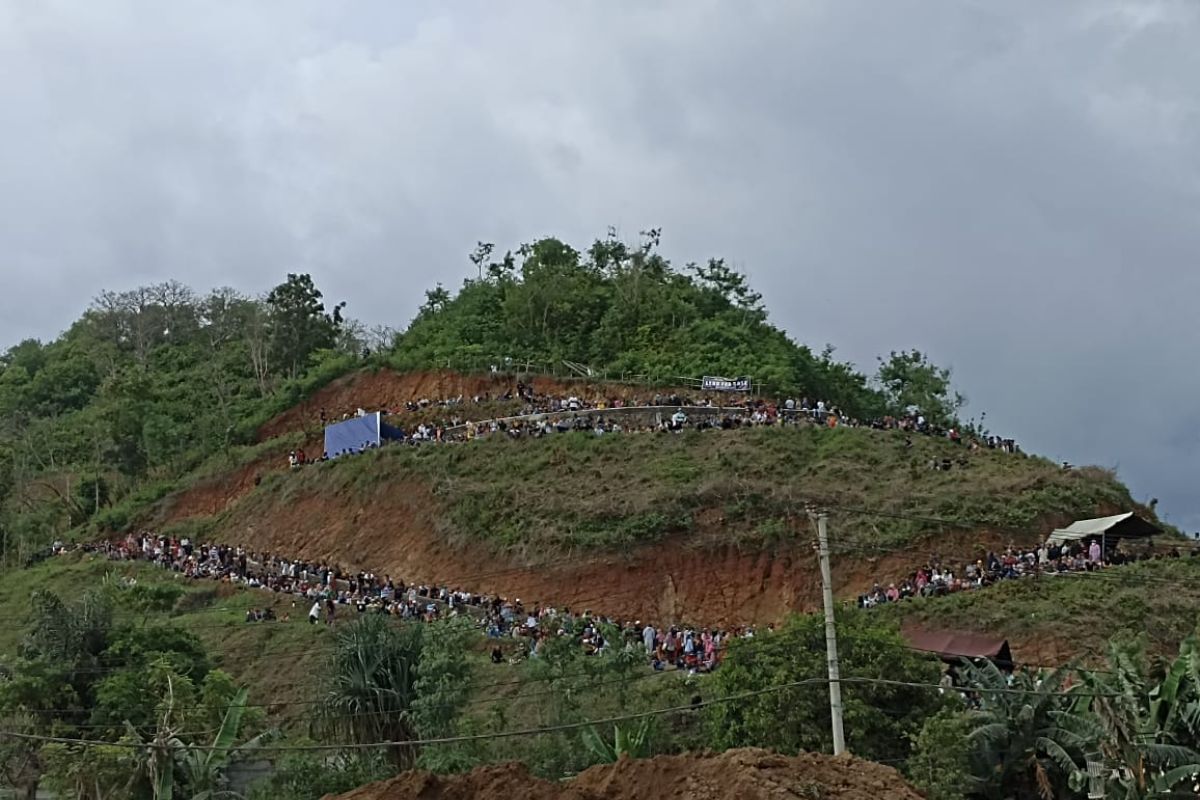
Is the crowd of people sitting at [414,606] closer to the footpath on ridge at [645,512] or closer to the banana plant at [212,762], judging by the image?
the footpath on ridge at [645,512]

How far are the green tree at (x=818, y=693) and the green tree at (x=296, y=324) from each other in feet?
186

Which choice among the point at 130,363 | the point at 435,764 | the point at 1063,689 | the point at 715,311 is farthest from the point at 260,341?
the point at 1063,689

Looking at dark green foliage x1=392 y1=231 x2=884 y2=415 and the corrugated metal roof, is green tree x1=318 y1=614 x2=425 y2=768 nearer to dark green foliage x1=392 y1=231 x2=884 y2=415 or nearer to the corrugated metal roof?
the corrugated metal roof

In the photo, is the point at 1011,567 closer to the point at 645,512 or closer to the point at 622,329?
the point at 645,512

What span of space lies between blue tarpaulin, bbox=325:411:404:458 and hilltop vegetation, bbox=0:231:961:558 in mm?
7089

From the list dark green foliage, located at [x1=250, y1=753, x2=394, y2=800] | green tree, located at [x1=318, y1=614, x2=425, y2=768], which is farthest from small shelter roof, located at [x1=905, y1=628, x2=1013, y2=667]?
dark green foliage, located at [x1=250, y1=753, x2=394, y2=800]

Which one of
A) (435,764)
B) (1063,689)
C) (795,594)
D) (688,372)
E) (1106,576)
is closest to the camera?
(1063,689)

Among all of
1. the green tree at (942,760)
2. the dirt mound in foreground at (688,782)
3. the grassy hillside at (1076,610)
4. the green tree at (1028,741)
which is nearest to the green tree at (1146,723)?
the green tree at (1028,741)

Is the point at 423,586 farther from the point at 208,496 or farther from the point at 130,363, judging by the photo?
the point at 130,363

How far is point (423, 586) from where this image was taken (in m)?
52.8

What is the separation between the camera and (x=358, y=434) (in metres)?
64.7

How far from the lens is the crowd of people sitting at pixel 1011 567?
42656 mm

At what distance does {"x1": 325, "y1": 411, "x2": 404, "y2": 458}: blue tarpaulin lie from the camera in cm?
6397

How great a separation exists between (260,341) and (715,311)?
2865 cm
